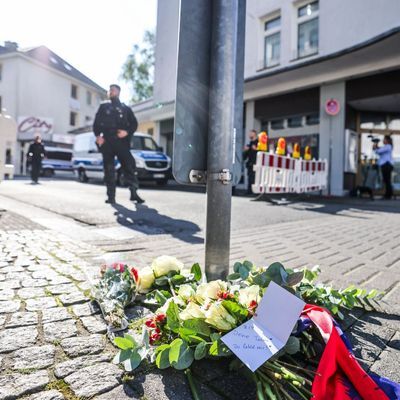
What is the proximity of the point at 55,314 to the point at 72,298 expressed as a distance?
0.23 meters

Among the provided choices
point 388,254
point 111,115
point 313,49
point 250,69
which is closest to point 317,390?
point 388,254

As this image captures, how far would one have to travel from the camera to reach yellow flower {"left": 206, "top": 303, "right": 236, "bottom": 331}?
1.32 m

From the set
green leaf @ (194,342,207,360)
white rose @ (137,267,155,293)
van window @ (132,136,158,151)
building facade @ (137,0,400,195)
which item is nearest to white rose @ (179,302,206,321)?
green leaf @ (194,342,207,360)

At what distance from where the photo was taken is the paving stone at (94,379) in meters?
1.19

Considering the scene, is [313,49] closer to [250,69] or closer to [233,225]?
[250,69]

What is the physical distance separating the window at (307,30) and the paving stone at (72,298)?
525 inches

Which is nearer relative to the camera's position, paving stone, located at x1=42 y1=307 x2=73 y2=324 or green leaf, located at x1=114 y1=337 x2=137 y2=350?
green leaf, located at x1=114 y1=337 x2=137 y2=350

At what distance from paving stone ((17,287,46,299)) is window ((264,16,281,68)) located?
14236mm

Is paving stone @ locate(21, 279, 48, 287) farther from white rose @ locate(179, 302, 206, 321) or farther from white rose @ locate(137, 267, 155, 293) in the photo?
white rose @ locate(179, 302, 206, 321)

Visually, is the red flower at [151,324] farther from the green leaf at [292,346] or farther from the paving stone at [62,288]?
the paving stone at [62,288]

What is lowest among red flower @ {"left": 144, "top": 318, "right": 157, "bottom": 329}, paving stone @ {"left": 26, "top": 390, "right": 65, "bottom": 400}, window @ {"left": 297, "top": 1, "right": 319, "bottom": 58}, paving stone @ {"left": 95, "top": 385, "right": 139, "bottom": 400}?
paving stone @ {"left": 95, "top": 385, "right": 139, "bottom": 400}

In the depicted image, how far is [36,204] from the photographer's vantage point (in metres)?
6.73

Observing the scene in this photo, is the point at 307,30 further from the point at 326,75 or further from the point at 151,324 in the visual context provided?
the point at 151,324

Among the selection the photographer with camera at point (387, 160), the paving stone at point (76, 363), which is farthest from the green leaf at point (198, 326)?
the photographer with camera at point (387, 160)
